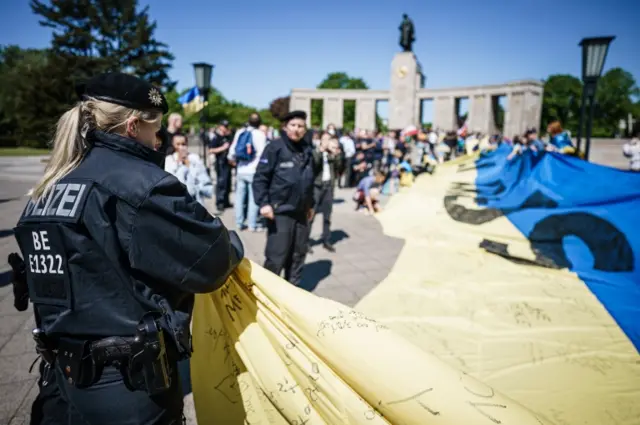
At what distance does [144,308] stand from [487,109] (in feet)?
143

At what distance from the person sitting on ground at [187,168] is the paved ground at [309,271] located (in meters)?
1.49

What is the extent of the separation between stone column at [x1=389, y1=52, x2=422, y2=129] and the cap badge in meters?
39.3

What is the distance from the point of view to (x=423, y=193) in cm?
909

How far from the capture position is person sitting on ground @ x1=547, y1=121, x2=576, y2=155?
8.96m

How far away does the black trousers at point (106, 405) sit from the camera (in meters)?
1.44

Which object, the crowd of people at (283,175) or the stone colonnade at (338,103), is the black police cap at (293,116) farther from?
the stone colonnade at (338,103)

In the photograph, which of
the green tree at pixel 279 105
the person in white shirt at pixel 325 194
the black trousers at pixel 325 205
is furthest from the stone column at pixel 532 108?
the green tree at pixel 279 105

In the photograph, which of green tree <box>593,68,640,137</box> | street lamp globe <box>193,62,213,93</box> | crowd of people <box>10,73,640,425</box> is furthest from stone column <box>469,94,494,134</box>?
green tree <box>593,68,640,137</box>

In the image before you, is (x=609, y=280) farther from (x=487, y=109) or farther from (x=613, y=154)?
(x=487, y=109)

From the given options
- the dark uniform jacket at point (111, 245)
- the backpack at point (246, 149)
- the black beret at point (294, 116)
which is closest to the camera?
the dark uniform jacket at point (111, 245)

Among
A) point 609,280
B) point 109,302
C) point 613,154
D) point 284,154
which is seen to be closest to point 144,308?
point 109,302

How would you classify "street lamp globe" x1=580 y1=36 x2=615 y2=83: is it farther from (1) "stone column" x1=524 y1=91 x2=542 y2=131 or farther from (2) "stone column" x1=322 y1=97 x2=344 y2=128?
(2) "stone column" x1=322 y1=97 x2=344 y2=128

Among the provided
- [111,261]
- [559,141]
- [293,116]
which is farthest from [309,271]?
[559,141]

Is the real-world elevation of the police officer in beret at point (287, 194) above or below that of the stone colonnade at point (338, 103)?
below
